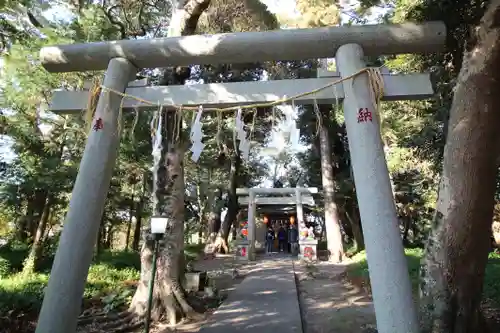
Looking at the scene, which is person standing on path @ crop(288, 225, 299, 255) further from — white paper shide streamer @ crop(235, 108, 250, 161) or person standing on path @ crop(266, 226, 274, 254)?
white paper shide streamer @ crop(235, 108, 250, 161)

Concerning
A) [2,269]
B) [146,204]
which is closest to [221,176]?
[146,204]

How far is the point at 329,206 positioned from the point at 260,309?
961 cm

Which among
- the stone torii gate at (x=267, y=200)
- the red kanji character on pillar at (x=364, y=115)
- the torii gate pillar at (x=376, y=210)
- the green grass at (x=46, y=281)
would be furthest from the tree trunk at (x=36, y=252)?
the red kanji character on pillar at (x=364, y=115)

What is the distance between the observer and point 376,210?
2916 mm

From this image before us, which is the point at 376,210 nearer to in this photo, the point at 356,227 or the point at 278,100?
the point at 278,100

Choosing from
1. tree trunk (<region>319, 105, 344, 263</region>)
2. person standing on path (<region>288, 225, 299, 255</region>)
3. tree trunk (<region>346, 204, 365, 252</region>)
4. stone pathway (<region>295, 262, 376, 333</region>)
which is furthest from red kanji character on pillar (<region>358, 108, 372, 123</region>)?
tree trunk (<region>346, 204, 365, 252</region>)

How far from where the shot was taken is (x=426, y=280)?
3850 millimetres

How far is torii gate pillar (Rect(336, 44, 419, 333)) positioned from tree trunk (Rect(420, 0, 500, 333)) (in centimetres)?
117

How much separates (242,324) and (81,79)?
7506 mm

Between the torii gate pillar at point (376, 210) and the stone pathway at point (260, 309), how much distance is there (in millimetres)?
3017

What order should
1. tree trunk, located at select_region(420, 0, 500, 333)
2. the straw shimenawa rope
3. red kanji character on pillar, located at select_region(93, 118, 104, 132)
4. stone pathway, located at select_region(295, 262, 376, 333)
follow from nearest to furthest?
the straw shimenawa rope < red kanji character on pillar, located at select_region(93, 118, 104, 132) < tree trunk, located at select_region(420, 0, 500, 333) < stone pathway, located at select_region(295, 262, 376, 333)

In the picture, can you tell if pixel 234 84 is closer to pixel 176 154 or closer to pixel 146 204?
pixel 176 154

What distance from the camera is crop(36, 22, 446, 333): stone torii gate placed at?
9.34 ft

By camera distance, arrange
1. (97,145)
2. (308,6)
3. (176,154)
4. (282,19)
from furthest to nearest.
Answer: (282,19) < (308,6) < (176,154) < (97,145)
